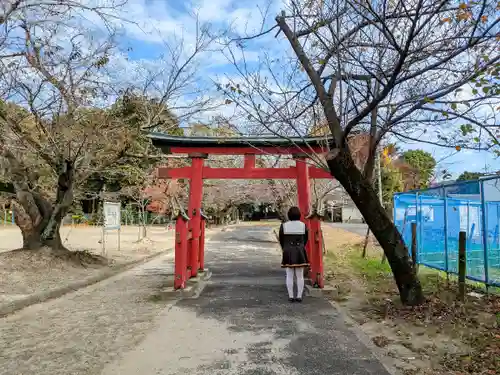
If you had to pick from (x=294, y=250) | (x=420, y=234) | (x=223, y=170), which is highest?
(x=223, y=170)

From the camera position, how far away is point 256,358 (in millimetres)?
4977

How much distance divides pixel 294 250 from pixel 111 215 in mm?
10136

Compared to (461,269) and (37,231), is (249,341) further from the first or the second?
(37,231)

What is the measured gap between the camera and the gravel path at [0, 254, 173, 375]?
16.2 ft

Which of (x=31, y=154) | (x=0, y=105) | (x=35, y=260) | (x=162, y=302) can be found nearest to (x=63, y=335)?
(x=162, y=302)

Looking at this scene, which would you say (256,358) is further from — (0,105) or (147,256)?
(147,256)

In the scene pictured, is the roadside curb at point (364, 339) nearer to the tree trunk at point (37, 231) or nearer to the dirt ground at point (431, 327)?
the dirt ground at point (431, 327)

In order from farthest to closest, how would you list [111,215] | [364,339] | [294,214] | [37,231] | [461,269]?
[111,215], [37,231], [294,214], [461,269], [364,339]

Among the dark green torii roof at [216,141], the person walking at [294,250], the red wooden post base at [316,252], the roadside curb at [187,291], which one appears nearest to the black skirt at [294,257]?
the person walking at [294,250]

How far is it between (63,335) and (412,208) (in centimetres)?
925

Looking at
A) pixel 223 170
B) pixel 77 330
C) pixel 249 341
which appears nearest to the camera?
pixel 249 341

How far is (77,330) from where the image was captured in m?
6.43

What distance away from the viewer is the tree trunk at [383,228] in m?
6.98

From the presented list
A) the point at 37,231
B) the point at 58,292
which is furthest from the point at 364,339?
the point at 37,231
